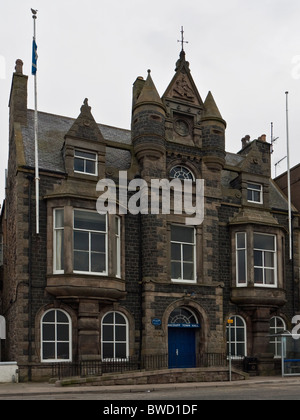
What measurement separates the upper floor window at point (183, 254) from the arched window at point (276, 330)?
5942 millimetres

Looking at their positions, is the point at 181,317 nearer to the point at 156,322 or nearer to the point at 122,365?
the point at 156,322

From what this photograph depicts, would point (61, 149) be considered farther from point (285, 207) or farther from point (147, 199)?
point (285, 207)

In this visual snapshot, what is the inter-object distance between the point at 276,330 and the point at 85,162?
14.2 meters

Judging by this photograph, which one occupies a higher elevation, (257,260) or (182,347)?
(257,260)

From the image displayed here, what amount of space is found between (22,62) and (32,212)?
10409 mm

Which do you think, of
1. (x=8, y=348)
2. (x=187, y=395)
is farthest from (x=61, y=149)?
(x=187, y=395)

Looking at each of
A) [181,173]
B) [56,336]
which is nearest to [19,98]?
[181,173]

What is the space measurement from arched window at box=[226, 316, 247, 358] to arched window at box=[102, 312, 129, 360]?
5.86m

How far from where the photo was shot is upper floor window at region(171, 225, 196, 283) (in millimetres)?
29406

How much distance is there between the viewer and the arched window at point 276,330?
104ft

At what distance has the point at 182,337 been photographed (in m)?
29.1

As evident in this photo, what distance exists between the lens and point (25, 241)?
85.8 feet

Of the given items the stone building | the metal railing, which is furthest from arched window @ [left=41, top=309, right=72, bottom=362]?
the metal railing

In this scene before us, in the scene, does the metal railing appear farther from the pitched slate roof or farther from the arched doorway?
the pitched slate roof
